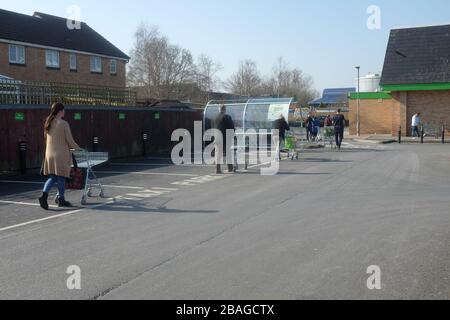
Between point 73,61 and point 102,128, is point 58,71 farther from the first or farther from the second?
point 102,128

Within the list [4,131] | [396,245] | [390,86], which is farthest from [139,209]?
[390,86]

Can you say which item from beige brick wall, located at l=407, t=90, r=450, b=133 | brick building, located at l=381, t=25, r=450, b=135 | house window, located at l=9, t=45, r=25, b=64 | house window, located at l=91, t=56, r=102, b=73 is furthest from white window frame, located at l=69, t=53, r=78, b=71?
beige brick wall, located at l=407, t=90, r=450, b=133

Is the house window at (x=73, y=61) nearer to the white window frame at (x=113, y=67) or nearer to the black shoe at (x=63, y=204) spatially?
the white window frame at (x=113, y=67)

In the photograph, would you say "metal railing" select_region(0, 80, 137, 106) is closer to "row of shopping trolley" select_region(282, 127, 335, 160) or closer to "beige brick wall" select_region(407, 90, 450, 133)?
"row of shopping trolley" select_region(282, 127, 335, 160)

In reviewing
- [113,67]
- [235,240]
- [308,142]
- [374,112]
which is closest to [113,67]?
[113,67]

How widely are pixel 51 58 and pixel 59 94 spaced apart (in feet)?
72.7

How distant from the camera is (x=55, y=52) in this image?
1563 inches

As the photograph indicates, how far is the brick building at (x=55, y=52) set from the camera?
118 feet

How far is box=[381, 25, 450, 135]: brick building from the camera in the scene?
103 ft

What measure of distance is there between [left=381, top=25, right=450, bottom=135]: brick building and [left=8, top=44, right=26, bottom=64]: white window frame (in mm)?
23957

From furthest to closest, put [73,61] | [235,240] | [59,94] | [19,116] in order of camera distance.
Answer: [73,61] < [59,94] < [19,116] < [235,240]

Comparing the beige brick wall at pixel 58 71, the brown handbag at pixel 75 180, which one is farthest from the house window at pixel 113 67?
the brown handbag at pixel 75 180
